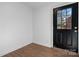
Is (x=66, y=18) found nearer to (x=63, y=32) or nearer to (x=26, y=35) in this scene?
(x=63, y=32)

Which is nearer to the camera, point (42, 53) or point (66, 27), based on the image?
point (42, 53)

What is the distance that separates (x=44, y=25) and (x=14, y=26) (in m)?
1.29

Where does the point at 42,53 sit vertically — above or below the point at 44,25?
below

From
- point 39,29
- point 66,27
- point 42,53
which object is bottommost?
point 42,53

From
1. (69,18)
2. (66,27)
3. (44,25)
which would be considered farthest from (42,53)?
(69,18)

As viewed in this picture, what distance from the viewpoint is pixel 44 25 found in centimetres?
414

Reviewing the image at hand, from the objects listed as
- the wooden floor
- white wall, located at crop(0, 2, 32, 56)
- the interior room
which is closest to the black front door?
the interior room

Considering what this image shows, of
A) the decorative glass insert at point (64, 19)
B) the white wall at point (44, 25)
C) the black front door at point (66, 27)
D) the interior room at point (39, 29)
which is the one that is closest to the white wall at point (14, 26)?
the interior room at point (39, 29)

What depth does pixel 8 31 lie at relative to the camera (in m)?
3.24

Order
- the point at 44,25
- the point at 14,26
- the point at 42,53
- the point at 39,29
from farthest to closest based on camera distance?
1. the point at 39,29
2. the point at 44,25
3. the point at 14,26
4. the point at 42,53

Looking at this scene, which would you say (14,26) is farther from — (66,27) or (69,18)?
(69,18)

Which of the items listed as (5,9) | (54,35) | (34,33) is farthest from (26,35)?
(5,9)

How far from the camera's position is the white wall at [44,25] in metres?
3.84

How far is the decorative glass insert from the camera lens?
10.5 feet
